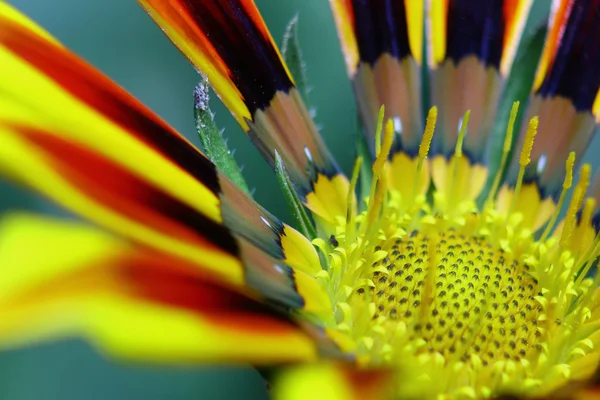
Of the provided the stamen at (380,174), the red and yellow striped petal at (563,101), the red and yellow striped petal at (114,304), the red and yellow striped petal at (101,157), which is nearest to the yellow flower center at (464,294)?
the stamen at (380,174)

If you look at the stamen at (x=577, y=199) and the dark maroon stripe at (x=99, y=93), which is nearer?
the dark maroon stripe at (x=99, y=93)

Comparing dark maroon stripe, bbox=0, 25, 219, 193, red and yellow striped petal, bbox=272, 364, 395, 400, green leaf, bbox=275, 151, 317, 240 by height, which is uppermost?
dark maroon stripe, bbox=0, 25, 219, 193

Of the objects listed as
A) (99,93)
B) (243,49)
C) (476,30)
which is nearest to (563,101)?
(476,30)

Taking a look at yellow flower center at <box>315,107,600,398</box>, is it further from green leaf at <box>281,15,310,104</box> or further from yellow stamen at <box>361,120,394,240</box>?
green leaf at <box>281,15,310,104</box>

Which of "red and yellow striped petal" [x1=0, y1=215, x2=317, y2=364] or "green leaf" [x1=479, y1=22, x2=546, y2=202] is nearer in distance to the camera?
"red and yellow striped petal" [x1=0, y1=215, x2=317, y2=364]

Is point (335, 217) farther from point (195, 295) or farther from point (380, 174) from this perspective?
point (195, 295)

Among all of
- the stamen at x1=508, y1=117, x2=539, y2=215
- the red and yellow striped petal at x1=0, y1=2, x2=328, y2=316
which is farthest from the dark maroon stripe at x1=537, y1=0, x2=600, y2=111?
the red and yellow striped petal at x1=0, y1=2, x2=328, y2=316

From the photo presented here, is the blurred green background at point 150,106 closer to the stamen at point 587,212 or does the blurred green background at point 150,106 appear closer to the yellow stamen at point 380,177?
the yellow stamen at point 380,177

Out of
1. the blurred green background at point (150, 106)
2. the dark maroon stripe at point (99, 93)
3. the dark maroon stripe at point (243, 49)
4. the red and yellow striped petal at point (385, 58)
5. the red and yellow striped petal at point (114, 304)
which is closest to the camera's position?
the red and yellow striped petal at point (114, 304)
